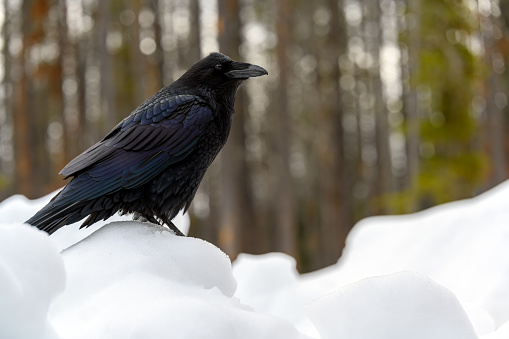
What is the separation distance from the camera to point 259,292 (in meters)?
6.84

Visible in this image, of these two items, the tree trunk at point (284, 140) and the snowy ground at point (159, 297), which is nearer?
the snowy ground at point (159, 297)

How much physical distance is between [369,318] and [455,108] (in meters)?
10.3

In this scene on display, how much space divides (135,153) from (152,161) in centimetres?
12

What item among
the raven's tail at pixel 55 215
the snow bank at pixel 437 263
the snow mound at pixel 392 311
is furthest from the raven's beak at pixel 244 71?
the snow bank at pixel 437 263

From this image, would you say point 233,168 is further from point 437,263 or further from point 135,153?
point 135,153

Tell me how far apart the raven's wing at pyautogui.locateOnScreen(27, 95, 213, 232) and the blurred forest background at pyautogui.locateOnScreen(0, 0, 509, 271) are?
24.2 feet

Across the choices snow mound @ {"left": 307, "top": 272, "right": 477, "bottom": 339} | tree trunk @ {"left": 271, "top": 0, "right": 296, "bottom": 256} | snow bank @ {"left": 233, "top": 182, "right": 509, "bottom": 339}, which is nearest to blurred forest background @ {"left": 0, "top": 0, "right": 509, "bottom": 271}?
tree trunk @ {"left": 271, "top": 0, "right": 296, "bottom": 256}

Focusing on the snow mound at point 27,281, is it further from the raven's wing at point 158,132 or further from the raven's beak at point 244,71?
the raven's beak at point 244,71

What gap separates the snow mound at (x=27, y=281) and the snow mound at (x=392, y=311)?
1208 mm

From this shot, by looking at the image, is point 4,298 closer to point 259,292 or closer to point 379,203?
point 259,292

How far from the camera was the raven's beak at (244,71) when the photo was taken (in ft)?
12.1

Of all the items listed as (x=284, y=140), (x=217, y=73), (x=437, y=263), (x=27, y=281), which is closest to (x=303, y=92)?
(x=284, y=140)

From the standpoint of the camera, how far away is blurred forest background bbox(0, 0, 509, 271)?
1204cm

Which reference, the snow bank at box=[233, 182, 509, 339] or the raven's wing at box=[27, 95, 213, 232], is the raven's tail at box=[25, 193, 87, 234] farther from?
the snow bank at box=[233, 182, 509, 339]
